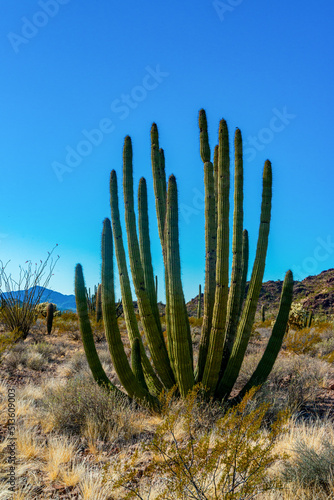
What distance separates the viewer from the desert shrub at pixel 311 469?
333 centimetres

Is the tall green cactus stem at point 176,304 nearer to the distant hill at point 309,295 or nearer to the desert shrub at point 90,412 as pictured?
the desert shrub at point 90,412

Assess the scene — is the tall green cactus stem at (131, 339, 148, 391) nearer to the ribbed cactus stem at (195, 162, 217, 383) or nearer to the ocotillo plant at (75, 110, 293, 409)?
the ocotillo plant at (75, 110, 293, 409)

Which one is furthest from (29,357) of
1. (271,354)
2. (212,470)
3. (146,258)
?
(212,470)

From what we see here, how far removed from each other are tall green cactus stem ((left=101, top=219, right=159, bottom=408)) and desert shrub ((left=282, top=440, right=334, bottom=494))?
2.46 metres

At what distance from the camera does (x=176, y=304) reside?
5348 mm

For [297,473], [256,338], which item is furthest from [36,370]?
[256,338]

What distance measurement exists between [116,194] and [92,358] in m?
2.78

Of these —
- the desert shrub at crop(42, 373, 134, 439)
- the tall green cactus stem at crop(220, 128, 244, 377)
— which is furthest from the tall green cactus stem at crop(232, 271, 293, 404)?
the desert shrub at crop(42, 373, 134, 439)

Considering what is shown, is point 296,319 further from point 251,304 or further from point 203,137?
point 203,137

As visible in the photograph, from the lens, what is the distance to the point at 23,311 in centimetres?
1395

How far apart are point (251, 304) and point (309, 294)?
4584 cm

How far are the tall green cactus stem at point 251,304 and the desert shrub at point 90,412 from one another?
63.3 inches

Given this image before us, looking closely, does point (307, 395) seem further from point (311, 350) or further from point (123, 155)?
point (123, 155)

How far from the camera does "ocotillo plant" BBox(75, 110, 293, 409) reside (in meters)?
5.44
